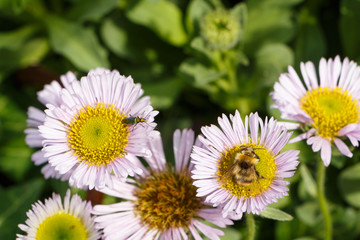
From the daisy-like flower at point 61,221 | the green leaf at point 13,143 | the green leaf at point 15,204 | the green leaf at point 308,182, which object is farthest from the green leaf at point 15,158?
the green leaf at point 308,182

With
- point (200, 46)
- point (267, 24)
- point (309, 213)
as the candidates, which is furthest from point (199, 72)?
point (309, 213)

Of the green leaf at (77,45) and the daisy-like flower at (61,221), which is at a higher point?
the green leaf at (77,45)

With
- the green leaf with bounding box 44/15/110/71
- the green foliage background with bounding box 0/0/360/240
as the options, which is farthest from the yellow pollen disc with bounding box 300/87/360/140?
the green leaf with bounding box 44/15/110/71

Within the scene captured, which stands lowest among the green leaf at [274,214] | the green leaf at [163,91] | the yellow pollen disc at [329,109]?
the green leaf at [274,214]

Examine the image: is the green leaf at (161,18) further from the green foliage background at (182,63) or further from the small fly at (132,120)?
the small fly at (132,120)

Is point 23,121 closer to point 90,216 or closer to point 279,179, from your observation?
point 90,216

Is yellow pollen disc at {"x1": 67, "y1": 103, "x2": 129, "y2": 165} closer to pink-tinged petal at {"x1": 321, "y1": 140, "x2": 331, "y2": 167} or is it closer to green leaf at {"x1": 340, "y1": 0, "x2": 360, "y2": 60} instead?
pink-tinged petal at {"x1": 321, "y1": 140, "x2": 331, "y2": 167}
